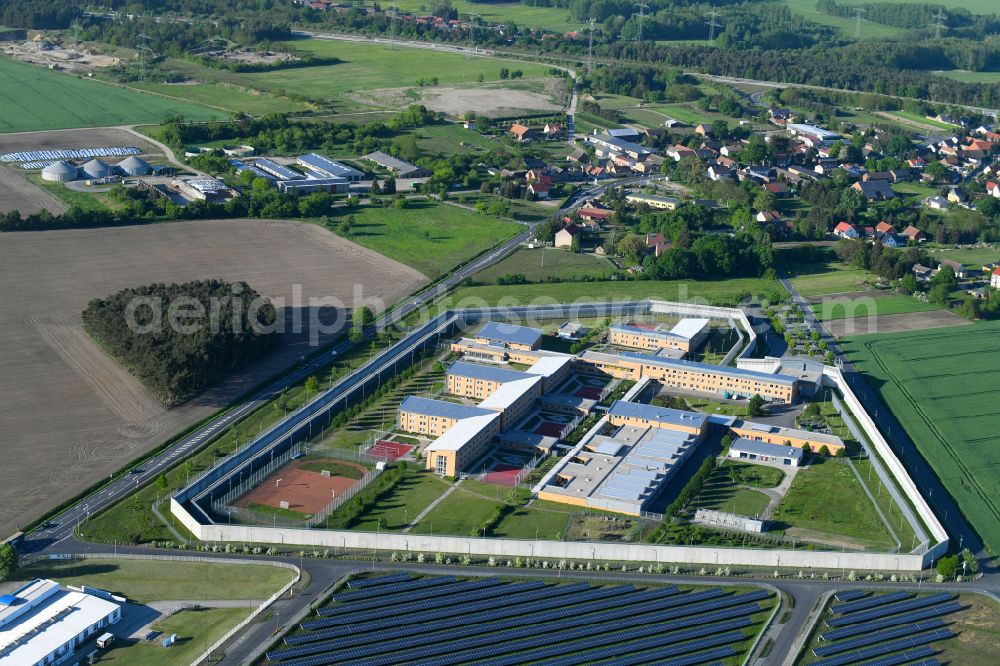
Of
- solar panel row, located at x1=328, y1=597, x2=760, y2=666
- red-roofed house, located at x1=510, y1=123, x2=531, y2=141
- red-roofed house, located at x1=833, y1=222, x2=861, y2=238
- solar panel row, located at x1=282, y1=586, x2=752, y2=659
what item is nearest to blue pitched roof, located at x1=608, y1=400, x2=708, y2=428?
solar panel row, located at x1=282, y1=586, x2=752, y2=659

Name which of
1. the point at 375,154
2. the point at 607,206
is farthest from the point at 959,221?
the point at 375,154

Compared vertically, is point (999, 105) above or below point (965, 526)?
above

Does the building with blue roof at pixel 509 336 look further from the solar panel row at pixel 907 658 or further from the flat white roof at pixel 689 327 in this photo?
the solar panel row at pixel 907 658

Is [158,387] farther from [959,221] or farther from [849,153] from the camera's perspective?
[849,153]

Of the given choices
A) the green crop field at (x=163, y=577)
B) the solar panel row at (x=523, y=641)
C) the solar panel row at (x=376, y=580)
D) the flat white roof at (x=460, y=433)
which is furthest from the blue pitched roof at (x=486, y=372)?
the solar panel row at (x=523, y=641)

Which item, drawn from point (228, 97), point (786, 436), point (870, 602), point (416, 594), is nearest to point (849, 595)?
point (870, 602)
